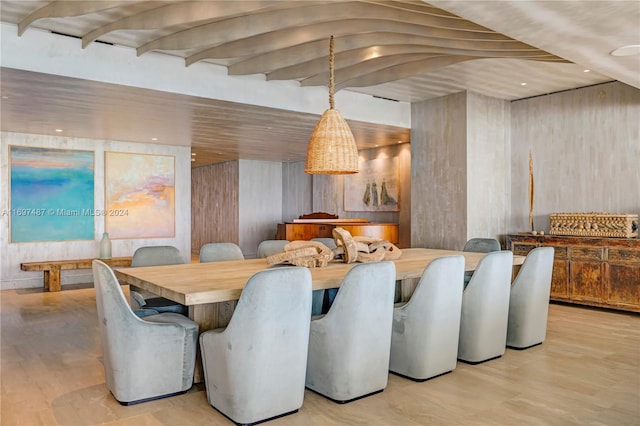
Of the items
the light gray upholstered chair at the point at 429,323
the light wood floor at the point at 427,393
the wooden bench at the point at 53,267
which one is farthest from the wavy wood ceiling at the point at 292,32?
the wooden bench at the point at 53,267

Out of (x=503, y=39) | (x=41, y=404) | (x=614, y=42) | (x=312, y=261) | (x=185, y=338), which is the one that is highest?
(x=503, y=39)

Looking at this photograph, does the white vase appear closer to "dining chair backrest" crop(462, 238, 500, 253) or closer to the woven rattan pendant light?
the woven rattan pendant light

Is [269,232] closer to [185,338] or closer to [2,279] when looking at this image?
[2,279]

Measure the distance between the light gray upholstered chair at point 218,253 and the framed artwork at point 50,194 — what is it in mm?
4693

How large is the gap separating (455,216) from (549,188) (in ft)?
4.53

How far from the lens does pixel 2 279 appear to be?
783 centimetres

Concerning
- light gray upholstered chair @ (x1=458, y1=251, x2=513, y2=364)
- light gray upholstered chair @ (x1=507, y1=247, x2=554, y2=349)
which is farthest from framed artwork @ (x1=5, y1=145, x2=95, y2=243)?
light gray upholstered chair @ (x1=507, y1=247, x2=554, y2=349)

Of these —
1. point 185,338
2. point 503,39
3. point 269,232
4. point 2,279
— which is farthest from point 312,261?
point 269,232

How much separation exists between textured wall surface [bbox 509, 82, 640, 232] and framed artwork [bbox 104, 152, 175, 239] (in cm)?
611

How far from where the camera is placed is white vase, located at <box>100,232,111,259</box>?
26.5 feet

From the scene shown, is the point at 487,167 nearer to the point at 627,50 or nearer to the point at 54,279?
the point at 627,50

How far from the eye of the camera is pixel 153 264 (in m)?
4.42

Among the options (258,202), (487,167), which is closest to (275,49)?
(487,167)

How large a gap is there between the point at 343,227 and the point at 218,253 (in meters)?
3.73
